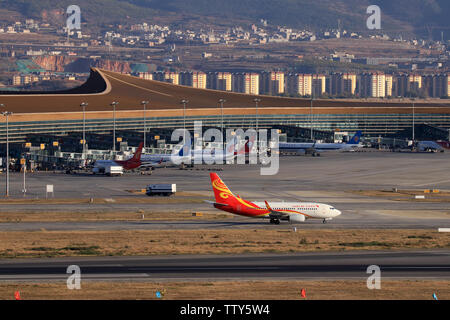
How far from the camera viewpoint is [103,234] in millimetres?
76000

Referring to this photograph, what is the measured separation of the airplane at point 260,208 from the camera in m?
83.0

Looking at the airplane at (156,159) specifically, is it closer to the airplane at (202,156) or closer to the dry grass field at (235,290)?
the airplane at (202,156)

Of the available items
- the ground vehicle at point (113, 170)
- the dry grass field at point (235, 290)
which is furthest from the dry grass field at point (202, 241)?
the ground vehicle at point (113, 170)

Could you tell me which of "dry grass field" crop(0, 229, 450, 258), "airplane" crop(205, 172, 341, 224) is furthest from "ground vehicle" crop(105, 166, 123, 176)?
"dry grass field" crop(0, 229, 450, 258)

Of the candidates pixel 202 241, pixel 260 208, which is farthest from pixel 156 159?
pixel 202 241

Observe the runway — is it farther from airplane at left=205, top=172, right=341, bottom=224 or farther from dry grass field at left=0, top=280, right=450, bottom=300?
dry grass field at left=0, top=280, right=450, bottom=300

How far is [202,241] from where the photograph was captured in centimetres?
7231

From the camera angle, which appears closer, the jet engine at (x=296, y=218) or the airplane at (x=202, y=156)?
the jet engine at (x=296, y=218)

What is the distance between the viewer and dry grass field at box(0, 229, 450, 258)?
221 ft

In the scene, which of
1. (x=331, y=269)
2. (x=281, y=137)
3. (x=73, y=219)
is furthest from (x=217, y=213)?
(x=281, y=137)

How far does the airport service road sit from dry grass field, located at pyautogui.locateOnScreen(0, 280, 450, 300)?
2208 mm

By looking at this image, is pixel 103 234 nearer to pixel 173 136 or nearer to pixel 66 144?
pixel 66 144

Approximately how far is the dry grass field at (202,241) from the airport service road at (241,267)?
2.53 m

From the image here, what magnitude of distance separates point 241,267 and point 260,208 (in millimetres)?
23819
